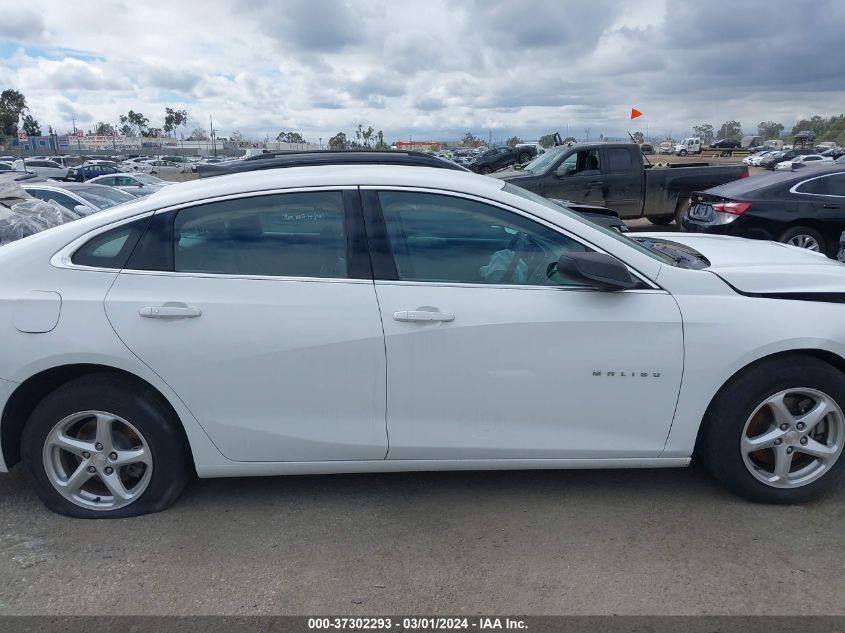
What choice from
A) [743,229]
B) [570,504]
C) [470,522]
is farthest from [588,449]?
[743,229]

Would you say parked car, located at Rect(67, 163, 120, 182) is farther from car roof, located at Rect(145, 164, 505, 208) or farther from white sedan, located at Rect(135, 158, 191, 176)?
car roof, located at Rect(145, 164, 505, 208)

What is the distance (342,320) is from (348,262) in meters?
0.29

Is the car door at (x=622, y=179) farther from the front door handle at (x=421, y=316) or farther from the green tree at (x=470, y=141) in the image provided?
the green tree at (x=470, y=141)

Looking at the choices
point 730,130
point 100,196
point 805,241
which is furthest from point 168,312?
point 730,130

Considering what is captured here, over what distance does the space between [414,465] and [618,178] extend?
10.5 m

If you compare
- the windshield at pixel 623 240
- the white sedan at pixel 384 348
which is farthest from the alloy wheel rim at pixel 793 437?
the windshield at pixel 623 240

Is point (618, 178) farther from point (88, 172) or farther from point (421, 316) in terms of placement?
point (88, 172)

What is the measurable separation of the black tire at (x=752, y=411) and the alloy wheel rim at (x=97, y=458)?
270cm

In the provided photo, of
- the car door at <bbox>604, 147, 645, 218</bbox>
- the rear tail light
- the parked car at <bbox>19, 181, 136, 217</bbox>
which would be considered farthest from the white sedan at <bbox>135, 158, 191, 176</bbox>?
the rear tail light

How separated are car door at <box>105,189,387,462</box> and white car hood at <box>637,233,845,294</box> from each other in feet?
5.99

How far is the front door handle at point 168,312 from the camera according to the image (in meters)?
3.16

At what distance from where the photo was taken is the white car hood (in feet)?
11.1

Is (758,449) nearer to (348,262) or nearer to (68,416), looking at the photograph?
(348,262)

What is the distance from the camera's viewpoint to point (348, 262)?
327 centimetres
